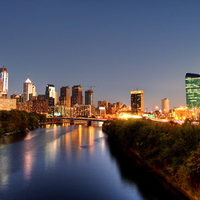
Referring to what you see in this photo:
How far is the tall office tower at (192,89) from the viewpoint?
189m

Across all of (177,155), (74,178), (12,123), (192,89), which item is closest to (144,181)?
(177,155)

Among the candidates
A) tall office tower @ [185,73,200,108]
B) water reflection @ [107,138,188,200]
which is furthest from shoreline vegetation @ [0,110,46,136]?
tall office tower @ [185,73,200,108]

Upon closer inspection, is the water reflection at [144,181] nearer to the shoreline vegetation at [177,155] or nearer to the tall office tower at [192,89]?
the shoreline vegetation at [177,155]

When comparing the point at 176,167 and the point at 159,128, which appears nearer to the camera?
the point at 176,167

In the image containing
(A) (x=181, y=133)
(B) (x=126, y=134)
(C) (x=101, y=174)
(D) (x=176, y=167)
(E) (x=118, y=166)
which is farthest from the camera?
(B) (x=126, y=134)

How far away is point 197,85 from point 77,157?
574 ft

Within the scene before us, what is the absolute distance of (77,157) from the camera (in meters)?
34.4

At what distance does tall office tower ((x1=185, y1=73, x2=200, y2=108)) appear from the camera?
189375mm

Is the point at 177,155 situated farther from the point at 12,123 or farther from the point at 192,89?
the point at 192,89

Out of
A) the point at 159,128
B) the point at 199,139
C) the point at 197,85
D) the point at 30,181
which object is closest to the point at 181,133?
the point at 199,139

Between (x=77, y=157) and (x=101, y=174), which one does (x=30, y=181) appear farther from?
(x=77, y=157)

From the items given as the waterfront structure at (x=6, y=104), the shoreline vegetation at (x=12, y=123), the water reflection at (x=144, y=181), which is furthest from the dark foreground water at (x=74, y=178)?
the waterfront structure at (x=6, y=104)

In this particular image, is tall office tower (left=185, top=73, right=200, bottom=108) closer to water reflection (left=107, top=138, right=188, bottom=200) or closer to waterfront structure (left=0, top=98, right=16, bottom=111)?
waterfront structure (left=0, top=98, right=16, bottom=111)

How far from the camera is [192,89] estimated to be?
190750 mm
